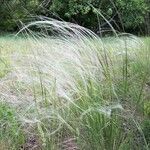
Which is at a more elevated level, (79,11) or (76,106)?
(76,106)

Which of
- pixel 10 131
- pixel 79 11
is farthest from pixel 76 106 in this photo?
pixel 79 11

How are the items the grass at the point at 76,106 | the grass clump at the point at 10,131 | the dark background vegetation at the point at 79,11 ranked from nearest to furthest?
the grass at the point at 76,106 → the grass clump at the point at 10,131 → the dark background vegetation at the point at 79,11

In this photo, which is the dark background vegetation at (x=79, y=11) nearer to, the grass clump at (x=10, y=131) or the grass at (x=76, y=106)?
the grass at (x=76, y=106)

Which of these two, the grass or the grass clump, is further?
the grass clump

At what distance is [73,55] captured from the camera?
11.7ft

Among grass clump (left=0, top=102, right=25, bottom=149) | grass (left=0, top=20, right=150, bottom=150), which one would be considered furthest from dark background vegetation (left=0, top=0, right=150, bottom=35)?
grass clump (left=0, top=102, right=25, bottom=149)

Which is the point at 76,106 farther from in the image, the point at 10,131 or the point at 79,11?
the point at 79,11

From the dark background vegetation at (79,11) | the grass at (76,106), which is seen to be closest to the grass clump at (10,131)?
the grass at (76,106)

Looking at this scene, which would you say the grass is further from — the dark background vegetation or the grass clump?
the dark background vegetation

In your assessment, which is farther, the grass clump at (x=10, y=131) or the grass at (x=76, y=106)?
the grass clump at (x=10, y=131)

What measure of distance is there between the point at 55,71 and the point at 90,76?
272 millimetres

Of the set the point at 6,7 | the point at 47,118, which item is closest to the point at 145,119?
the point at 47,118

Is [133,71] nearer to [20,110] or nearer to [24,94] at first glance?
[24,94]

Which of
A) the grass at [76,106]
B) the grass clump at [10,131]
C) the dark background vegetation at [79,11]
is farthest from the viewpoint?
the dark background vegetation at [79,11]
